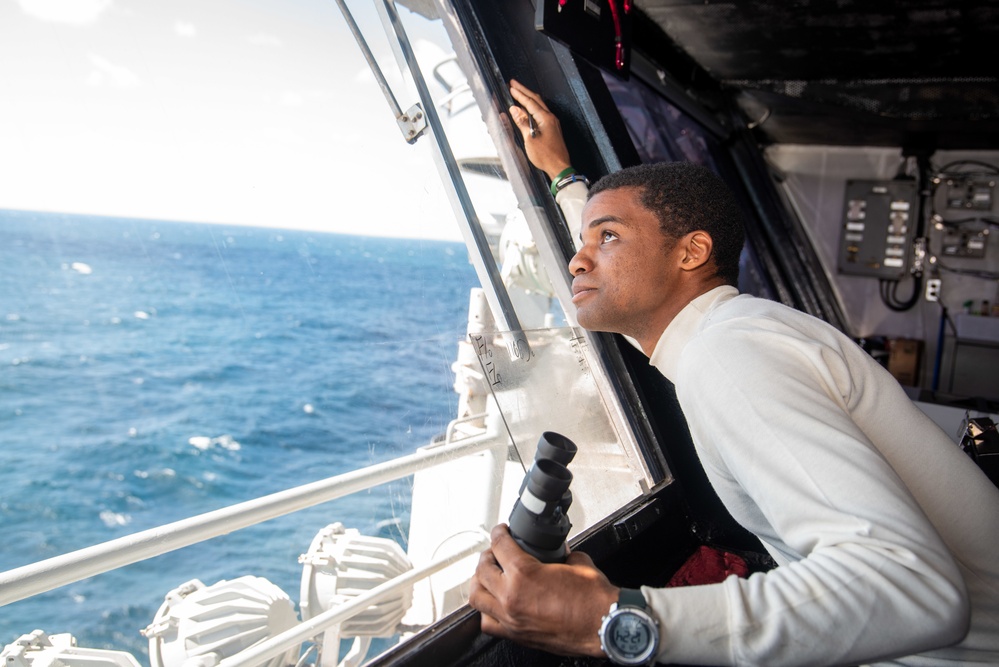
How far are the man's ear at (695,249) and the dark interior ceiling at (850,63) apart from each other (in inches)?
81.2

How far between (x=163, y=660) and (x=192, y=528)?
0.26 metres

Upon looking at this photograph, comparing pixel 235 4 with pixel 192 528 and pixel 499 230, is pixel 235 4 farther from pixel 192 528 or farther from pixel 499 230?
pixel 192 528

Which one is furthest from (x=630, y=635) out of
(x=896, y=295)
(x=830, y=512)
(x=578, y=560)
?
(x=896, y=295)

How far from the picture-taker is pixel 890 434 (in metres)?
0.85

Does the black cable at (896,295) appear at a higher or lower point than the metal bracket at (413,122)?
lower

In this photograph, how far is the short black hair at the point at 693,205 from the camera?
3.82 ft

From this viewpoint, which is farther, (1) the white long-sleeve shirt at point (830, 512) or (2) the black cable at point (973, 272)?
(2) the black cable at point (973, 272)

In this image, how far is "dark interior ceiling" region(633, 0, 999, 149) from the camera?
281cm

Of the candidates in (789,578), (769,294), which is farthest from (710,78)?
(789,578)

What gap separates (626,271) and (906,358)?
4.15m

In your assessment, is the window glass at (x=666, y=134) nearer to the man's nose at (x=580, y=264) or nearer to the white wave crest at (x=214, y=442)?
the man's nose at (x=580, y=264)

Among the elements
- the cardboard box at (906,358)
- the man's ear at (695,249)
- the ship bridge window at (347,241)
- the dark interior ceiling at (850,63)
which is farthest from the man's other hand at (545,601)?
the cardboard box at (906,358)

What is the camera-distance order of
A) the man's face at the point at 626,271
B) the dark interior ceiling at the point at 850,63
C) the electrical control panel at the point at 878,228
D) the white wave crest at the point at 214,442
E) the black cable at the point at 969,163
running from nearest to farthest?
the man's face at the point at 626,271 → the dark interior ceiling at the point at 850,63 → the black cable at the point at 969,163 → the electrical control panel at the point at 878,228 → the white wave crest at the point at 214,442

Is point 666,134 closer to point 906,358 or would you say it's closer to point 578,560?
point 906,358
